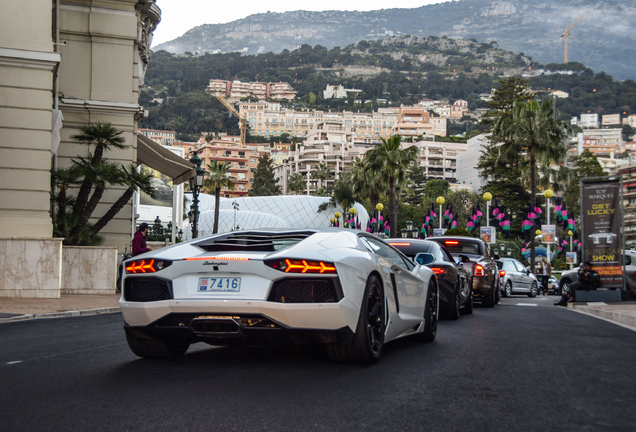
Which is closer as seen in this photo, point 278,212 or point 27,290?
point 27,290

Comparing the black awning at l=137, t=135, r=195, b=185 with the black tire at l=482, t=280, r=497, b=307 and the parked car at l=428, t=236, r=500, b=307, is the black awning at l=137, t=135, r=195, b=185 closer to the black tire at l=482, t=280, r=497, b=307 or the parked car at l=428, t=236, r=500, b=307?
the parked car at l=428, t=236, r=500, b=307

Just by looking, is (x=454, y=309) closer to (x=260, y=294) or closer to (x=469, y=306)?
(x=469, y=306)

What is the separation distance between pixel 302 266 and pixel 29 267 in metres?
12.5

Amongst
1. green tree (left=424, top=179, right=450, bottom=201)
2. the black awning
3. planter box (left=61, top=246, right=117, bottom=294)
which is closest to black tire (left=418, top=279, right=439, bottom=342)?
planter box (left=61, top=246, right=117, bottom=294)

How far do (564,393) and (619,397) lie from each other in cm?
36

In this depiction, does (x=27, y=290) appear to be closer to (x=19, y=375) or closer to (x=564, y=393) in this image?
(x=19, y=375)

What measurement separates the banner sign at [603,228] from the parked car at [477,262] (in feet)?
10.8

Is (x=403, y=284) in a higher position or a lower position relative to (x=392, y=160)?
lower

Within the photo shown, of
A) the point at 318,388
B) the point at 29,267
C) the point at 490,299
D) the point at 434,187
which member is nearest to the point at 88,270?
the point at 29,267

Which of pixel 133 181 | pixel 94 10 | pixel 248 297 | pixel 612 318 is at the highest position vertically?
pixel 94 10

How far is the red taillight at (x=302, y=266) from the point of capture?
5.86 meters

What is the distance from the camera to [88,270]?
20016 millimetres

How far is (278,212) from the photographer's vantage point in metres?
121

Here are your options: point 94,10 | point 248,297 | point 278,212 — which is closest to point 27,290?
point 94,10
